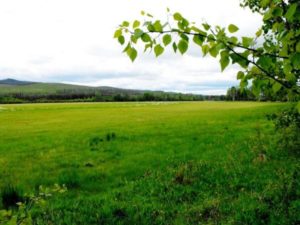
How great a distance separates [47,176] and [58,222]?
15.7 feet

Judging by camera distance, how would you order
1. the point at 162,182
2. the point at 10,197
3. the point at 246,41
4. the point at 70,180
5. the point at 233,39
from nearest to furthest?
the point at 233,39 → the point at 246,41 → the point at 10,197 → the point at 162,182 → the point at 70,180

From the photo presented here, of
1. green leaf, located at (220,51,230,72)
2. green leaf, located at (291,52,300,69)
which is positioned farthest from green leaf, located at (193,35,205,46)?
green leaf, located at (291,52,300,69)

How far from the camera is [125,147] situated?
55.9 ft

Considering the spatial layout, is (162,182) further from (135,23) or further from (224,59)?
(135,23)

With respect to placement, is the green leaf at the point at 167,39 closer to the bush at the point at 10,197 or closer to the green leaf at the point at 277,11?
the green leaf at the point at 277,11

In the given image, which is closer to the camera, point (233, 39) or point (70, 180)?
point (233, 39)

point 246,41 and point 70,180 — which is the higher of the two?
point 246,41

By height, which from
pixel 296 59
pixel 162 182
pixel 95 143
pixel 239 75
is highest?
pixel 296 59

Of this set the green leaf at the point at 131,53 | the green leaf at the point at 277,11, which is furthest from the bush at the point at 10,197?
the green leaf at the point at 277,11

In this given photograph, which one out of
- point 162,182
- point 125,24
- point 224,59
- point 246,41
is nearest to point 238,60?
point 224,59

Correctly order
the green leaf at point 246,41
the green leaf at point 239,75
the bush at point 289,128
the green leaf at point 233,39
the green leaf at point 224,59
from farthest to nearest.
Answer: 1. the bush at point 289,128
2. the green leaf at point 239,75
3. the green leaf at point 246,41
4. the green leaf at point 233,39
5. the green leaf at point 224,59

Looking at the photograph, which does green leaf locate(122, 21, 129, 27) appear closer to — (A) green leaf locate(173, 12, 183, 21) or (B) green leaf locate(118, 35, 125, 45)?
(B) green leaf locate(118, 35, 125, 45)

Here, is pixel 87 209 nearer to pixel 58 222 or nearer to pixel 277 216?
pixel 58 222

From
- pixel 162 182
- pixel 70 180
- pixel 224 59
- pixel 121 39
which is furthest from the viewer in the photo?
pixel 70 180
